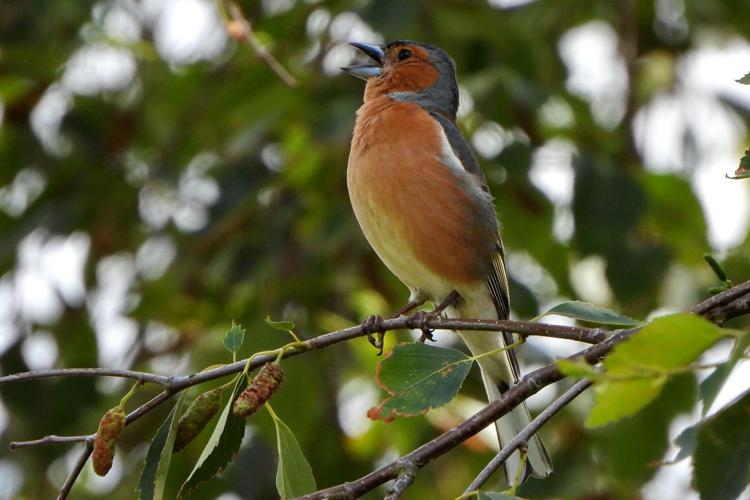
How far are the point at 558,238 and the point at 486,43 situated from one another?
3.63ft

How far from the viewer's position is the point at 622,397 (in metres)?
1.72

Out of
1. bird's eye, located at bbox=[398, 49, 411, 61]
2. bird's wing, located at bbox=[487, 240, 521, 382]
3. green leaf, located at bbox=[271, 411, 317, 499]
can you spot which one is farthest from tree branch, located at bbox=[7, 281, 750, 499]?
bird's eye, located at bbox=[398, 49, 411, 61]

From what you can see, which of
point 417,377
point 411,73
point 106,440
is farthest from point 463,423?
point 411,73

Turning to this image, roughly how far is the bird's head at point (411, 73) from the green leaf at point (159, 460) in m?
3.09

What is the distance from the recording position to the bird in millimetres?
4387

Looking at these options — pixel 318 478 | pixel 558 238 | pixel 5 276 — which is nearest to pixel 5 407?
pixel 5 276

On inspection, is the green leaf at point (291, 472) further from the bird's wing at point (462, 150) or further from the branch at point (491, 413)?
the bird's wing at point (462, 150)

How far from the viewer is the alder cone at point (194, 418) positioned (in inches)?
96.3

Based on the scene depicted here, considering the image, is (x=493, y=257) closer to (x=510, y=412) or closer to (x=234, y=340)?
(x=510, y=412)

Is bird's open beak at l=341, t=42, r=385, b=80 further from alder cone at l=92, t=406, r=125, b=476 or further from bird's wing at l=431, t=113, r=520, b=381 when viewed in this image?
alder cone at l=92, t=406, r=125, b=476

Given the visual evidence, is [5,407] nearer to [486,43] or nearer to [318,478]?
[318,478]

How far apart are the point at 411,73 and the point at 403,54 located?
17cm

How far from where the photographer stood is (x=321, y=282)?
5359 mm

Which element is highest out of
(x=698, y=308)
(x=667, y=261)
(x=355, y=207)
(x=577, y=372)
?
(x=577, y=372)
